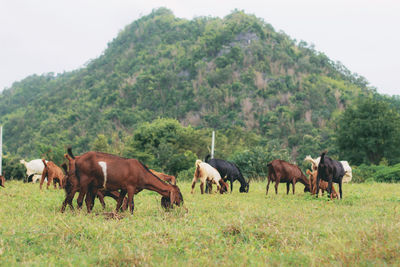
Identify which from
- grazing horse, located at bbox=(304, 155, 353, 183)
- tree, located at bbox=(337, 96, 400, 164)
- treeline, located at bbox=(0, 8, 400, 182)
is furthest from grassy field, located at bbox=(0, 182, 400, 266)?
treeline, located at bbox=(0, 8, 400, 182)

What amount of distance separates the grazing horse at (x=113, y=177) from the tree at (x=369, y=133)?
32779 millimetres

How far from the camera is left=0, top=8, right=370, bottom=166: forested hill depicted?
66812mm

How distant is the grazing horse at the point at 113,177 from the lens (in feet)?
27.8

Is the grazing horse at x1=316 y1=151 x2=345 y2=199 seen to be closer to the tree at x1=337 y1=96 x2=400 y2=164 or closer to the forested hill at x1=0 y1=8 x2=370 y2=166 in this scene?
the tree at x1=337 y1=96 x2=400 y2=164

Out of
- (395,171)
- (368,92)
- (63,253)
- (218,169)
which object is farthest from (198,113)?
(63,253)

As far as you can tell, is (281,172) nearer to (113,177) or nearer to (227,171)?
(227,171)

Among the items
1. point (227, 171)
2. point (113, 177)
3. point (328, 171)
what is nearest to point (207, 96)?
point (227, 171)

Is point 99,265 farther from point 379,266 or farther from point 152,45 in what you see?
point 152,45

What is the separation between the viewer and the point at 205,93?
76.9m

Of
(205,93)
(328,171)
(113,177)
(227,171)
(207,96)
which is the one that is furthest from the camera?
(205,93)

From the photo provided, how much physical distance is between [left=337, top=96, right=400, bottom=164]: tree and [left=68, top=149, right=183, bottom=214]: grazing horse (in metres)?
32.8

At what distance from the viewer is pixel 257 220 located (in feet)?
24.7

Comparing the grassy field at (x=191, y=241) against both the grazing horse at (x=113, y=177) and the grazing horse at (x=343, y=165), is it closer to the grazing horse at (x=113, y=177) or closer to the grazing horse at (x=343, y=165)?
the grazing horse at (x=113, y=177)

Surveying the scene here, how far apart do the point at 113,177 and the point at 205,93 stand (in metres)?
68.9
